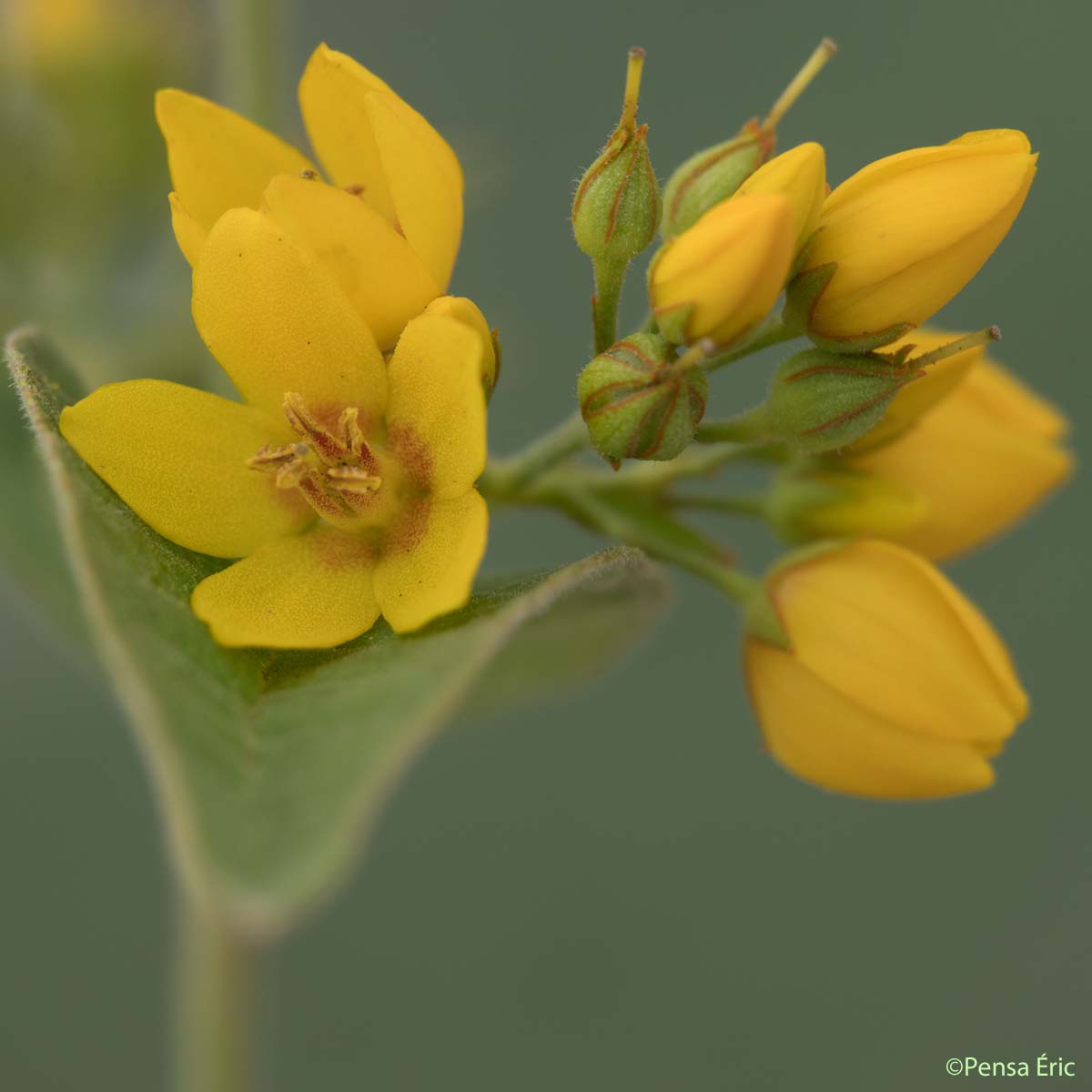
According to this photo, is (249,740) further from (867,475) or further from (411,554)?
(867,475)

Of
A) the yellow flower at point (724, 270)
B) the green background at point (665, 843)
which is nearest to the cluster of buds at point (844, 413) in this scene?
the yellow flower at point (724, 270)

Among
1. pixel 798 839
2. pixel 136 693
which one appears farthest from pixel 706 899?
pixel 136 693

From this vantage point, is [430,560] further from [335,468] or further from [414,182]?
[414,182]

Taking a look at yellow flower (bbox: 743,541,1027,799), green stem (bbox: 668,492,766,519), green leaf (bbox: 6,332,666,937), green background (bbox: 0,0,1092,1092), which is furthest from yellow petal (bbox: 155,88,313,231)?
green background (bbox: 0,0,1092,1092)

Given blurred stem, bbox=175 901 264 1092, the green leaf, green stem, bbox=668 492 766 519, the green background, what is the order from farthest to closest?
the green background → blurred stem, bbox=175 901 264 1092 → green stem, bbox=668 492 766 519 → the green leaf

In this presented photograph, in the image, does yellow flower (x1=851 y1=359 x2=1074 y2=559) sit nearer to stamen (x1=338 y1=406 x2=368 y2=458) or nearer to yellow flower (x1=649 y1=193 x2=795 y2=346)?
yellow flower (x1=649 y1=193 x2=795 y2=346)
